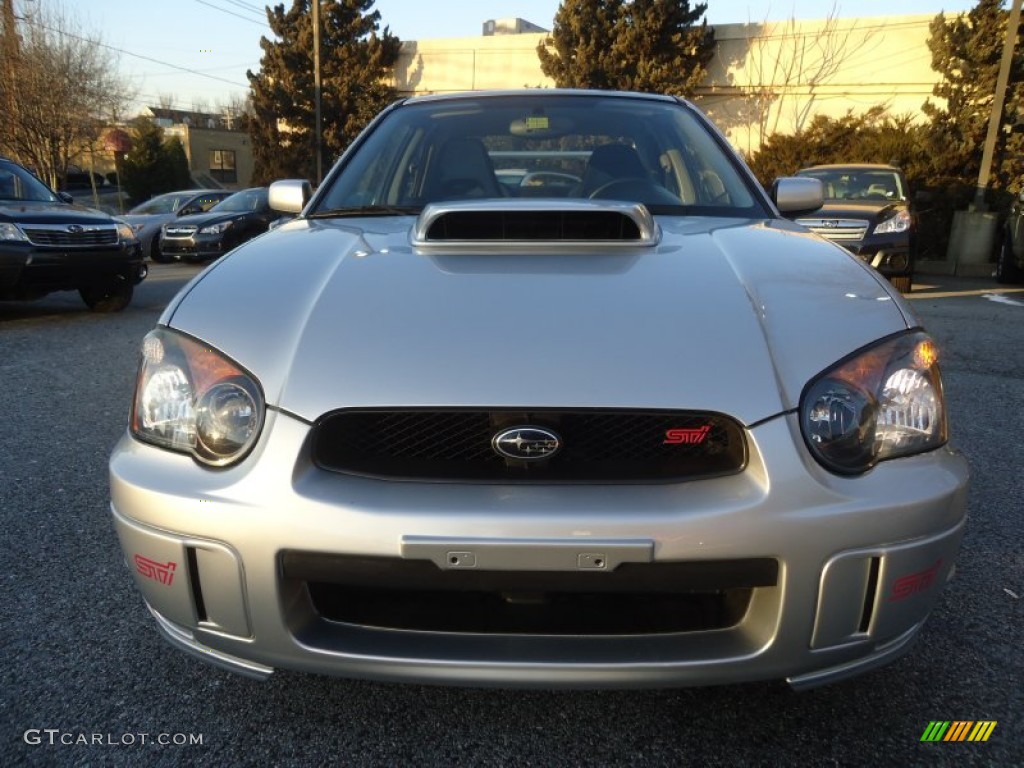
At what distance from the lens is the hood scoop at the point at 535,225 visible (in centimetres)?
193

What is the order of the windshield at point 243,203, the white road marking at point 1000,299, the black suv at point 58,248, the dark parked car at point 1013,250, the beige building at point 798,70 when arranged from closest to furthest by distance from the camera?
the black suv at point 58,248 < the white road marking at point 1000,299 < the dark parked car at point 1013,250 < the windshield at point 243,203 < the beige building at point 798,70

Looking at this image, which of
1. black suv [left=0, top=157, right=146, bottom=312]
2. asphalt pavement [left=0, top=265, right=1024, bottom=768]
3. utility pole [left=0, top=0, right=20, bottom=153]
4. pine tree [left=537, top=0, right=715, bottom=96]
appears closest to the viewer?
asphalt pavement [left=0, top=265, right=1024, bottom=768]

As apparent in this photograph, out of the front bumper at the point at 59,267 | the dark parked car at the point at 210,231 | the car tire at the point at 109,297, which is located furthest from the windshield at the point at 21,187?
the dark parked car at the point at 210,231

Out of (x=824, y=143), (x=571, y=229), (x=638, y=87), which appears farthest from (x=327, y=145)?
(x=571, y=229)

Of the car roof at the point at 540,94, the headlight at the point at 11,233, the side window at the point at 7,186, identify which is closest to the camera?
the car roof at the point at 540,94

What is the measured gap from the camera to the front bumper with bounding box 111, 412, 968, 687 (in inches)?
52.7

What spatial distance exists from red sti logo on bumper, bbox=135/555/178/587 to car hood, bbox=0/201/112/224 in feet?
21.6

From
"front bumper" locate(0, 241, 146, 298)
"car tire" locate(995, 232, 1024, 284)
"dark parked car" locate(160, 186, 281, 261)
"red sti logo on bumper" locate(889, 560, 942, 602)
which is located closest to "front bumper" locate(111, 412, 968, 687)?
"red sti logo on bumper" locate(889, 560, 942, 602)

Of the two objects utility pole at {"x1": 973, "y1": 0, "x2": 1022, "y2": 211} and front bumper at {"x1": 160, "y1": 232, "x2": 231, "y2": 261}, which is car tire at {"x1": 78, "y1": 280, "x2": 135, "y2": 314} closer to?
front bumper at {"x1": 160, "y1": 232, "x2": 231, "y2": 261}

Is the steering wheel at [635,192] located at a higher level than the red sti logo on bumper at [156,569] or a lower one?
higher

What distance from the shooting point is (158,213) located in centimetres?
1423

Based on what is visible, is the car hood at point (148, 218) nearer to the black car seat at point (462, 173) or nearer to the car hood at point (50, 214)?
the car hood at point (50, 214)

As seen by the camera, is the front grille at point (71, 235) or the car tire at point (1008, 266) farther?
the car tire at point (1008, 266)

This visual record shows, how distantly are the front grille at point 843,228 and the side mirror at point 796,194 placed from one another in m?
6.78
